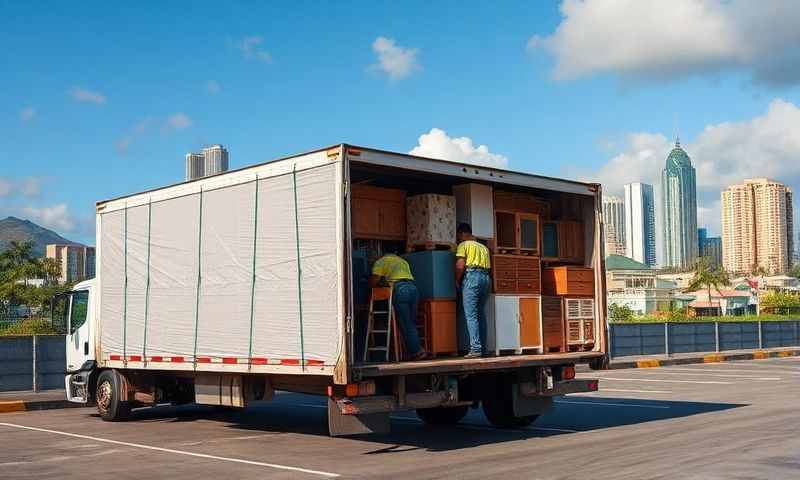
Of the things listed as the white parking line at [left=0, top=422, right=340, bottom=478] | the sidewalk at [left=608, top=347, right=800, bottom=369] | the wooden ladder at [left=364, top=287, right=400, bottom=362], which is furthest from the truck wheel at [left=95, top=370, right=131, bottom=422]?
the sidewalk at [left=608, top=347, right=800, bottom=369]

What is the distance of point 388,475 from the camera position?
926cm

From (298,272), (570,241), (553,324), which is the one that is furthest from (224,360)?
(570,241)

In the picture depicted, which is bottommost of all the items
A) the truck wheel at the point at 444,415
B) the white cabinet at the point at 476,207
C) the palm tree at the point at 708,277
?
the truck wheel at the point at 444,415

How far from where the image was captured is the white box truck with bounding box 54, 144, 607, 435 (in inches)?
404

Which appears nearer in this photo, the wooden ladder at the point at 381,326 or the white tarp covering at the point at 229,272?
the white tarp covering at the point at 229,272

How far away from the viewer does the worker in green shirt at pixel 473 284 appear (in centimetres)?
1163

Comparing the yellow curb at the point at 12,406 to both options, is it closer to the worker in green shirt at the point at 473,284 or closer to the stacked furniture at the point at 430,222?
the stacked furniture at the point at 430,222

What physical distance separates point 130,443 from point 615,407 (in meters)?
7.76

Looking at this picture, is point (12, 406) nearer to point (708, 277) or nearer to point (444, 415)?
point (444, 415)

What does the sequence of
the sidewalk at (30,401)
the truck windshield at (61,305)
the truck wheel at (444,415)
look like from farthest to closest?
the sidewalk at (30,401) < the truck windshield at (61,305) < the truck wheel at (444,415)

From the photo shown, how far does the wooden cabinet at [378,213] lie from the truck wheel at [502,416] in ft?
8.66

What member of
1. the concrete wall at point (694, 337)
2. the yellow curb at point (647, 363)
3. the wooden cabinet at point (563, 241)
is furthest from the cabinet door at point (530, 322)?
the concrete wall at point (694, 337)

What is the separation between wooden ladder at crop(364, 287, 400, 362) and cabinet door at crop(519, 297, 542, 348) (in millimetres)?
1903

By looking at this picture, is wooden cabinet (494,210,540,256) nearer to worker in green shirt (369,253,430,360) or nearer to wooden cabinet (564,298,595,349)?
wooden cabinet (564,298,595,349)
